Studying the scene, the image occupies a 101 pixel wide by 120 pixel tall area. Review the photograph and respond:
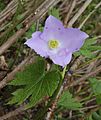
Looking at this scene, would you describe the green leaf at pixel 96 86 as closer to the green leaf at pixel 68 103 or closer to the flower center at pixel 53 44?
the green leaf at pixel 68 103

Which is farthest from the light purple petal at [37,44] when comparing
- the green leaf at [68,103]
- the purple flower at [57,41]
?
the green leaf at [68,103]

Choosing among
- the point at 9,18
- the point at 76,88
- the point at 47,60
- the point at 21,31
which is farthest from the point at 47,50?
the point at 76,88

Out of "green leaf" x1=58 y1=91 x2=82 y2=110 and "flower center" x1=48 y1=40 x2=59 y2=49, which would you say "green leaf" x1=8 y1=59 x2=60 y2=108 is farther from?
"green leaf" x1=58 y1=91 x2=82 y2=110

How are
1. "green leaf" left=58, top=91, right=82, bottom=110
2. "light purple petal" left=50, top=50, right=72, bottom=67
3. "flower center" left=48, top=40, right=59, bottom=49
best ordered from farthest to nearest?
"green leaf" left=58, top=91, right=82, bottom=110 → "flower center" left=48, top=40, right=59, bottom=49 → "light purple petal" left=50, top=50, right=72, bottom=67

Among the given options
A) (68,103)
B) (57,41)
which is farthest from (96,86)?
(57,41)

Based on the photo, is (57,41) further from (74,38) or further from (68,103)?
(68,103)

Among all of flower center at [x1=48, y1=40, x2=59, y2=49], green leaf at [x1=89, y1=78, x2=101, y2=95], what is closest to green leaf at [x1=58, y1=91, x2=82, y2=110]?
green leaf at [x1=89, y1=78, x2=101, y2=95]

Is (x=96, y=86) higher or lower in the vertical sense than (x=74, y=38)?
lower
